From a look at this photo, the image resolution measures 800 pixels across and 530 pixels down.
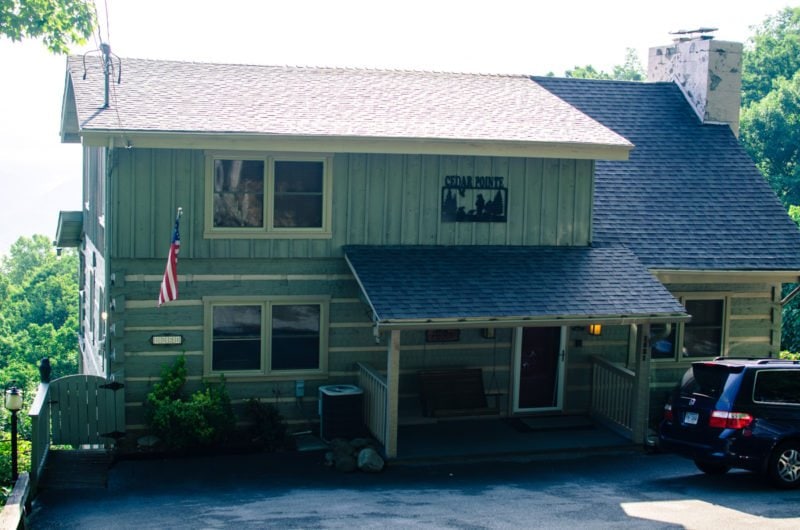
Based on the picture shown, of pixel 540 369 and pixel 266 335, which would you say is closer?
pixel 266 335

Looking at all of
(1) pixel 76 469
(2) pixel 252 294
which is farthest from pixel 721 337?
(1) pixel 76 469

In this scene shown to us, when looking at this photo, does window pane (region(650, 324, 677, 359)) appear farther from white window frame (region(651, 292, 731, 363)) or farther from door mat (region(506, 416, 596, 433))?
door mat (region(506, 416, 596, 433))

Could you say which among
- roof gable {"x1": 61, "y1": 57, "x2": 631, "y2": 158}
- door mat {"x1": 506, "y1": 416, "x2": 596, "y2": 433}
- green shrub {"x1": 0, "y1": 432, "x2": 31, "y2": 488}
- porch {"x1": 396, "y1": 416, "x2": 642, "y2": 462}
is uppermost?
roof gable {"x1": 61, "y1": 57, "x2": 631, "y2": 158}

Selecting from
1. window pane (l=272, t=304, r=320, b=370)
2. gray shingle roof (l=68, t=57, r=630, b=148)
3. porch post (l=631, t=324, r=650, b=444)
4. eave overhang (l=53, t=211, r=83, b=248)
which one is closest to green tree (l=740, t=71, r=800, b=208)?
gray shingle roof (l=68, t=57, r=630, b=148)

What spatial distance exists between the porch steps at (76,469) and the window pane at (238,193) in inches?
153

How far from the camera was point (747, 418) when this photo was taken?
13242 mm

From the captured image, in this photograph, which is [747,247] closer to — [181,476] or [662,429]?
[662,429]

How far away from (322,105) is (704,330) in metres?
8.12

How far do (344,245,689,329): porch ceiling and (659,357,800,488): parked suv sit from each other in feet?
6.68

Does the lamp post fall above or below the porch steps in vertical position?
above

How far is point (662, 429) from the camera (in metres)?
14.3

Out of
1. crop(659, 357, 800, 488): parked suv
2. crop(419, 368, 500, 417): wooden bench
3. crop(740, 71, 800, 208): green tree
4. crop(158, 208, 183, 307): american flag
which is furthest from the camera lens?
crop(740, 71, 800, 208): green tree

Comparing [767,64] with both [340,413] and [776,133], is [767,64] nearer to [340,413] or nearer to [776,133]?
[776,133]

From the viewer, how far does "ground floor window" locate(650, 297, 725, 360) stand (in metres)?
18.2
